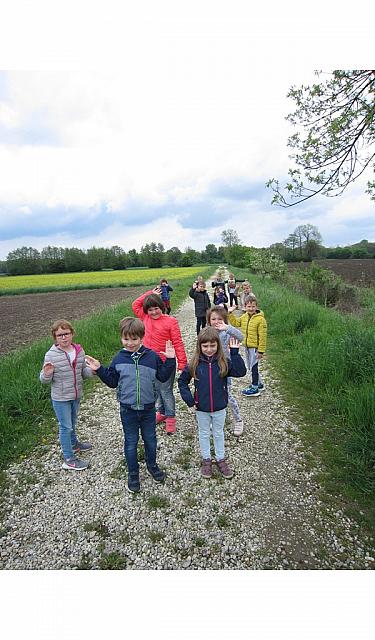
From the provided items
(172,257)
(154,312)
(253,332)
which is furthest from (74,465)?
(172,257)

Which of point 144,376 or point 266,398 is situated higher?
point 144,376

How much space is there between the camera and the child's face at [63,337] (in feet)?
10.4

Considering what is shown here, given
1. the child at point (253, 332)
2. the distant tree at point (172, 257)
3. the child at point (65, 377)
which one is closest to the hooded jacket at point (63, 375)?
the child at point (65, 377)

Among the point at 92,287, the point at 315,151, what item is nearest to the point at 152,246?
the point at 92,287

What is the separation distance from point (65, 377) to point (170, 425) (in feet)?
5.19

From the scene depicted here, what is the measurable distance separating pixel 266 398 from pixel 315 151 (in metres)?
4.06

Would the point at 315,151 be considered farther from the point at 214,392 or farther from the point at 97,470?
the point at 97,470

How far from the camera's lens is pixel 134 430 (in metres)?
3.02

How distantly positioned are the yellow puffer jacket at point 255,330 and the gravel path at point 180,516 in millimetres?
1521

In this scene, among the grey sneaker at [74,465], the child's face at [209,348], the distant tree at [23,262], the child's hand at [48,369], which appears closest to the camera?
the child's face at [209,348]

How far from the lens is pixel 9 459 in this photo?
3.46m

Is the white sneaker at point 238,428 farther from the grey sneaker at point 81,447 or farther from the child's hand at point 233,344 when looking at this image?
the grey sneaker at point 81,447

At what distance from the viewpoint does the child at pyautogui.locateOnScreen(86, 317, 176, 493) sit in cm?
289

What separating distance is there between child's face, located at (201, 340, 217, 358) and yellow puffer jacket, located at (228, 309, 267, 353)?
1761 millimetres
